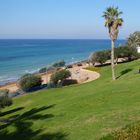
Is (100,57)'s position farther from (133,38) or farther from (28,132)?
(28,132)

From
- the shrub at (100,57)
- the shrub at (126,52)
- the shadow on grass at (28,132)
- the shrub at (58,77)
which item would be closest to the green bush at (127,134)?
the shadow on grass at (28,132)

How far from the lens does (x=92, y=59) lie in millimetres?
83125

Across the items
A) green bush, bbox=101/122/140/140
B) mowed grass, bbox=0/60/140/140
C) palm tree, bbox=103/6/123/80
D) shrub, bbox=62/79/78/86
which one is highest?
palm tree, bbox=103/6/123/80

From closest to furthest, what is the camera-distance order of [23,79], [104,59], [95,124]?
1. [95,124]
2. [23,79]
3. [104,59]

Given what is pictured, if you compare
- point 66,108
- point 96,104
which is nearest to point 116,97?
point 96,104

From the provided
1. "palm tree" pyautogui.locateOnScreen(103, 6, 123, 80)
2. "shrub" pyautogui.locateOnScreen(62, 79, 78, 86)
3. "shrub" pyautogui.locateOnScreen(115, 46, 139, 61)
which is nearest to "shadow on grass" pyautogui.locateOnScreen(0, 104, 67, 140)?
"palm tree" pyautogui.locateOnScreen(103, 6, 123, 80)

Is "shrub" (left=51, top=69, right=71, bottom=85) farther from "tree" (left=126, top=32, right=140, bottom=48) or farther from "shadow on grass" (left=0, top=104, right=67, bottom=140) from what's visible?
"tree" (left=126, top=32, right=140, bottom=48)

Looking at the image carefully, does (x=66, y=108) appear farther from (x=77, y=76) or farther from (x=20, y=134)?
(x=77, y=76)

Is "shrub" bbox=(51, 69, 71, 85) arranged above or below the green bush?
below

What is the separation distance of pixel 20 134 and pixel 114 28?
94.3 feet

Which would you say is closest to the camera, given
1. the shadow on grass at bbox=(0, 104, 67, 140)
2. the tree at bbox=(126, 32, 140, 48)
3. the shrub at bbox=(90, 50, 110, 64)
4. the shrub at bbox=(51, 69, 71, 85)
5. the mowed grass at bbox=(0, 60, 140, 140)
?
the mowed grass at bbox=(0, 60, 140, 140)

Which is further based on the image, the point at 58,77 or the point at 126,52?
the point at 126,52

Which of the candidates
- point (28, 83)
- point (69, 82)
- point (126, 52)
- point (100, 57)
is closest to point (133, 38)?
point (126, 52)

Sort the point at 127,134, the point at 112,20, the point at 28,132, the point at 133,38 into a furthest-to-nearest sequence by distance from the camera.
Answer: the point at 133,38 → the point at 112,20 → the point at 28,132 → the point at 127,134
